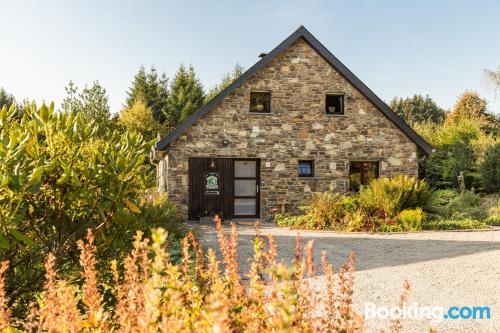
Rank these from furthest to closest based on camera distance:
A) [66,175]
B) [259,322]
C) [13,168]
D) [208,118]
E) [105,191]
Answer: [208,118], [105,191], [66,175], [13,168], [259,322]

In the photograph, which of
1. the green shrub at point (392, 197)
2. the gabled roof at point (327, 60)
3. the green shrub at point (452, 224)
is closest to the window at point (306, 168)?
the green shrub at point (392, 197)

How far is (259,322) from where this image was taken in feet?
7.47

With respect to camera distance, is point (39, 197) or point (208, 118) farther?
point (208, 118)

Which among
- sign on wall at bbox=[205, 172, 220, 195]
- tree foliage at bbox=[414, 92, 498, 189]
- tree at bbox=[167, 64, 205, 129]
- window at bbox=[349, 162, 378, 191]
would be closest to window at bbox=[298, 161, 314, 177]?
window at bbox=[349, 162, 378, 191]

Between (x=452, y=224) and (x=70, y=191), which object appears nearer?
(x=70, y=191)

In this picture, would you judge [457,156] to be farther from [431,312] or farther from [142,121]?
[142,121]

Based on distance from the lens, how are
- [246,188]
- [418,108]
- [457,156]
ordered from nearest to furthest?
[246,188] < [457,156] < [418,108]

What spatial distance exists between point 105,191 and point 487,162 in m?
19.6

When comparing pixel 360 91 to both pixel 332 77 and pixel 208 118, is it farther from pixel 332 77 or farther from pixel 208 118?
pixel 208 118

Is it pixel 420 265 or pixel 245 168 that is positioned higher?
pixel 245 168

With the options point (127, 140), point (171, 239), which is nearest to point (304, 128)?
point (171, 239)

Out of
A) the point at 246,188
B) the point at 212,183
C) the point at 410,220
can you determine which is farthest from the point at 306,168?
the point at 410,220

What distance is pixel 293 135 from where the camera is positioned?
50.4 ft

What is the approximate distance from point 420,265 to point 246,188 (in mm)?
8306
